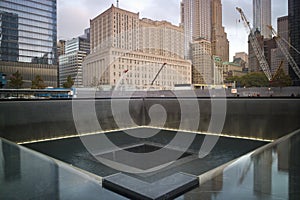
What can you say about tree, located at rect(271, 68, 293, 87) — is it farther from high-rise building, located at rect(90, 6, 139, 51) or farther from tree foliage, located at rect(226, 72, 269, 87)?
high-rise building, located at rect(90, 6, 139, 51)

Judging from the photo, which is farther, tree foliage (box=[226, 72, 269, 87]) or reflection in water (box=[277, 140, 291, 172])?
tree foliage (box=[226, 72, 269, 87])

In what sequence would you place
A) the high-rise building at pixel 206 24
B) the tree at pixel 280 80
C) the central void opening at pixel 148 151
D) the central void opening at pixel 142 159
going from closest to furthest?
the central void opening at pixel 148 151 < the central void opening at pixel 142 159 < the tree at pixel 280 80 < the high-rise building at pixel 206 24

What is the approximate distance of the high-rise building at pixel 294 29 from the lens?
89.4 ft

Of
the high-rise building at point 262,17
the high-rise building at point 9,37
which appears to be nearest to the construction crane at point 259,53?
the high-rise building at point 262,17

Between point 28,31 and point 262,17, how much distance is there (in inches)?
1633

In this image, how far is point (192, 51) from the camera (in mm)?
37250

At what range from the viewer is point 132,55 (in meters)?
26.9

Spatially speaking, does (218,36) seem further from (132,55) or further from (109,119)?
(109,119)

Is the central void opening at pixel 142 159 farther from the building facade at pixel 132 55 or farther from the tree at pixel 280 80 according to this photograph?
the tree at pixel 280 80

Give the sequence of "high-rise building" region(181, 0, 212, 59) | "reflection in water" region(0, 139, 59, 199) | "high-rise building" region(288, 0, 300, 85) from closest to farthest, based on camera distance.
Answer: "reflection in water" region(0, 139, 59, 199) → "high-rise building" region(288, 0, 300, 85) → "high-rise building" region(181, 0, 212, 59)

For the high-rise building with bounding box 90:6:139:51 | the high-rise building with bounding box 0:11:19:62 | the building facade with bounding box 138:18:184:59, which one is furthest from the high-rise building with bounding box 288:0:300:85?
the high-rise building with bounding box 0:11:19:62

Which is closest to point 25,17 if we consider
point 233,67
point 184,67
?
point 184,67

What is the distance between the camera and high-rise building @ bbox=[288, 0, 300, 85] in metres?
27.2

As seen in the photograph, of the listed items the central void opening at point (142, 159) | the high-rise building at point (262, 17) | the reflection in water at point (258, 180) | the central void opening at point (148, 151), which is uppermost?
the high-rise building at point (262, 17)
